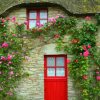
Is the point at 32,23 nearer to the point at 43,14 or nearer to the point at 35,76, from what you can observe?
the point at 43,14

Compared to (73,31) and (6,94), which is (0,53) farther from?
(73,31)

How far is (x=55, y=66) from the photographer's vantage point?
1272cm

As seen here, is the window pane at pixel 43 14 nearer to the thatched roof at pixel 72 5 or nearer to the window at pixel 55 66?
the thatched roof at pixel 72 5

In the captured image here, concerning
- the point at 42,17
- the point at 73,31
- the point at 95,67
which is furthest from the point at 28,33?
the point at 95,67

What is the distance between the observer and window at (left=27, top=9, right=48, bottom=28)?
1277 centimetres

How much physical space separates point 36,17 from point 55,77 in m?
2.29

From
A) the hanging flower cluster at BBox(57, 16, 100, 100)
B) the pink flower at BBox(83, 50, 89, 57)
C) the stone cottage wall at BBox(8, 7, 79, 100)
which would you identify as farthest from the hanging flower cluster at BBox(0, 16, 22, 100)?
the pink flower at BBox(83, 50, 89, 57)

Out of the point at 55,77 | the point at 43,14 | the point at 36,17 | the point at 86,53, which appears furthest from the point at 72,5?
the point at 55,77

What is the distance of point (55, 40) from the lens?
12531 millimetres

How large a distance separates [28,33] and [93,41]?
2.32m

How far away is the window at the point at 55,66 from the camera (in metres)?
12.7

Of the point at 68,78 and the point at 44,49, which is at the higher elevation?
the point at 44,49

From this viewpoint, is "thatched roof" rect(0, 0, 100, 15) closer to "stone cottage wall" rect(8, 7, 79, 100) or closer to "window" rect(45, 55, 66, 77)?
"stone cottage wall" rect(8, 7, 79, 100)

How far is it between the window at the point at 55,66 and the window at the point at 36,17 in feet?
4.34
